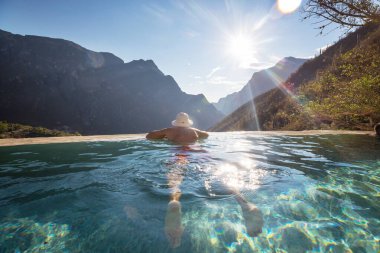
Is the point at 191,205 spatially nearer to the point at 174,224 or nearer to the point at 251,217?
the point at 174,224

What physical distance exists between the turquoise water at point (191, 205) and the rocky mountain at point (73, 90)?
98257mm

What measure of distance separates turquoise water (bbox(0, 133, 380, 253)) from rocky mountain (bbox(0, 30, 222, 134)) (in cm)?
9826

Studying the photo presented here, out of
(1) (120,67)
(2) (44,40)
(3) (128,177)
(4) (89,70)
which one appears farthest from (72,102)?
(3) (128,177)

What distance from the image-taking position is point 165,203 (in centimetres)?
250

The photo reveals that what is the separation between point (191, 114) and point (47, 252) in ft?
573

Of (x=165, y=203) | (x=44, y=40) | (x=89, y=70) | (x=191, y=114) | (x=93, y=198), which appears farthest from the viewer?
(x=191, y=114)

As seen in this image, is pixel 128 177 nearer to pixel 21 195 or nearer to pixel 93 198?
pixel 93 198

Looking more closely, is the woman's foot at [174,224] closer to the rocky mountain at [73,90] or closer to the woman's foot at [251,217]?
the woman's foot at [251,217]

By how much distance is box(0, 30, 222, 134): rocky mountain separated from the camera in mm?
90062

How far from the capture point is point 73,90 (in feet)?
374

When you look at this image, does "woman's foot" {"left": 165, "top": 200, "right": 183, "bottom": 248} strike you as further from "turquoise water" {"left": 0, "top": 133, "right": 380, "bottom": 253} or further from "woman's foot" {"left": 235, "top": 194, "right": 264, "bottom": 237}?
"woman's foot" {"left": 235, "top": 194, "right": 264, "bottom": 237}

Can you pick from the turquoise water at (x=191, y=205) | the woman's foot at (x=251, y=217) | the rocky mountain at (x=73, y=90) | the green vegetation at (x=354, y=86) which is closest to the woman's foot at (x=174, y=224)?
the turquoise water at (x=191, y=205)

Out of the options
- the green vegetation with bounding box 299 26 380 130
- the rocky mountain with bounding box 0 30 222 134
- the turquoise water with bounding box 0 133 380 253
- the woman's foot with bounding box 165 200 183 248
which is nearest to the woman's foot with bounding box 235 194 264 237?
the turquoise water with bounding box 0 133 380 253

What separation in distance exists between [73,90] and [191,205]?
130904mm
